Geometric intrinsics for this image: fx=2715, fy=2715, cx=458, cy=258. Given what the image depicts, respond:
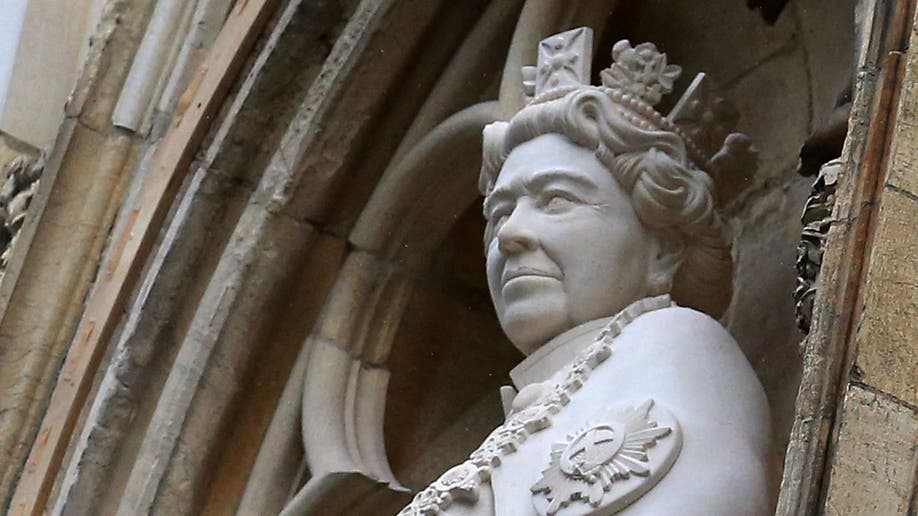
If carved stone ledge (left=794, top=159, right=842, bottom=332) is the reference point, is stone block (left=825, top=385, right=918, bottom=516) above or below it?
below

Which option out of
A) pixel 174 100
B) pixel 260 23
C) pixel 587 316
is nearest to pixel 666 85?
pixel 587 316

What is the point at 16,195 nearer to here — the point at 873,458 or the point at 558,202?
the point at 558,202

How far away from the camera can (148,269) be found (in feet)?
13.8

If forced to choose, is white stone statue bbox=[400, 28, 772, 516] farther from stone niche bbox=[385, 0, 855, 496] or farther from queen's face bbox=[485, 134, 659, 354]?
stone niche bbox=[385, 0, 855, 496]

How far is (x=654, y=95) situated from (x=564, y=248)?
0.29 meters

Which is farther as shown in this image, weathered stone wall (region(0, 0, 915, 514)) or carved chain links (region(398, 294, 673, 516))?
weathered stone wall (region(0, 0, 915, 514))

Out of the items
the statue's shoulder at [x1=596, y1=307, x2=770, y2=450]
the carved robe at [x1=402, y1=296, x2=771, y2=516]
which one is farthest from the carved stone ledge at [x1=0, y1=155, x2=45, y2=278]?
the statue's shoulder at [x1=596, y1=307, x2=770, y2=450]

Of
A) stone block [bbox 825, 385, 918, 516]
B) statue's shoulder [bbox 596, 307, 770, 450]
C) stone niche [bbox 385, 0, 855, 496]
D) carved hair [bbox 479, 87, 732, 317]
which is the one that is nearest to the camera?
stone block [bbox 825, 385, 918, 516]

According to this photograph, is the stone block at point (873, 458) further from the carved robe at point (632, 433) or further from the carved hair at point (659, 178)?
the carved hair at point (659, 178)

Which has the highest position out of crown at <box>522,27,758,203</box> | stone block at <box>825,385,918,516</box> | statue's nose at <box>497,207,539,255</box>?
crown at <box>522,27,758,203</box>

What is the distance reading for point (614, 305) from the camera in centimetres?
321

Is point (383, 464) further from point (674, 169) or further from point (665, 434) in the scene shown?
point (665, 434)

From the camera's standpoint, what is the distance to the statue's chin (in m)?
3.21

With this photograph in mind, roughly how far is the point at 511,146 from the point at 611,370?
1.51ft
